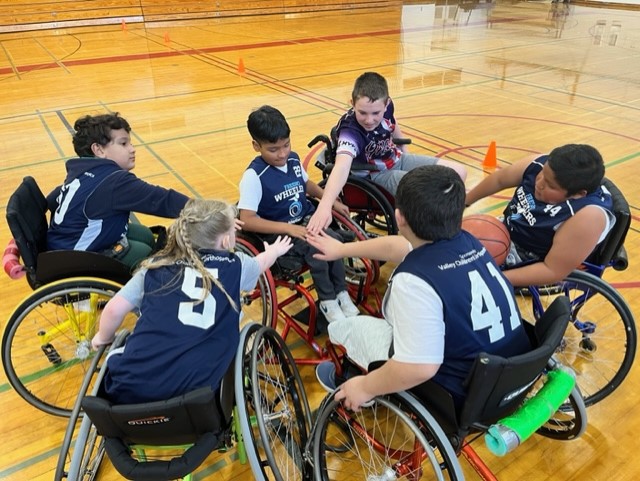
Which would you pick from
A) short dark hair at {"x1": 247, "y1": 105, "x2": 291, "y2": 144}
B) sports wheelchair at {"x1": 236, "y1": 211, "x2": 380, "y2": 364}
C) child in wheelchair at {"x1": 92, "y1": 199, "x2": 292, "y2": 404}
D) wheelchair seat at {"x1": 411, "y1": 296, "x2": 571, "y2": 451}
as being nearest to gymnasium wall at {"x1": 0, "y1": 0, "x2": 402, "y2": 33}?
short dark hair at {"x1": 247, "y1": 105, "x2": 291, "y2": 144}

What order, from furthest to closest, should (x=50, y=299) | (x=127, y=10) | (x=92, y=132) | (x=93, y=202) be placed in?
(x=127, y=10)
(x=92, y=132)
(x=93, y=202)
(x=50, y=299)

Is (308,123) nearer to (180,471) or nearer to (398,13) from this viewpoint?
(180,471)

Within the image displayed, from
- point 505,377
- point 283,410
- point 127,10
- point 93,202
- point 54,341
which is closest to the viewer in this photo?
point 505,377

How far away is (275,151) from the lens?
2.06m

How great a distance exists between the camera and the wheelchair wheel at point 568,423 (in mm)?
1499

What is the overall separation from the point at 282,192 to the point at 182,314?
0.97 meters

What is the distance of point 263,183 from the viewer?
6.87 ft

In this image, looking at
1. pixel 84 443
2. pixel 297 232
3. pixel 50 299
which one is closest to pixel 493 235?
pixel 297 232

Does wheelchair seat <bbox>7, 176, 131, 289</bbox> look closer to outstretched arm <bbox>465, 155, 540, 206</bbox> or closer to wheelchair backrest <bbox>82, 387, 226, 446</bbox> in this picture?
wheelchair backrest <bbox>82, 387, 226, 446</bbox>

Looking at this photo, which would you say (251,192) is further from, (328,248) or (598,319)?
(598,319)

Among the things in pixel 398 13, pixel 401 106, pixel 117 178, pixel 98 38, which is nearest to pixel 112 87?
pixel 401 106

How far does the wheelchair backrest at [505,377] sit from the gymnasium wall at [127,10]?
12.5 meters

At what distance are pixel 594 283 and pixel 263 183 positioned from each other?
1.38 m

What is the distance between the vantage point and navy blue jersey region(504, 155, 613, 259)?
168cm
